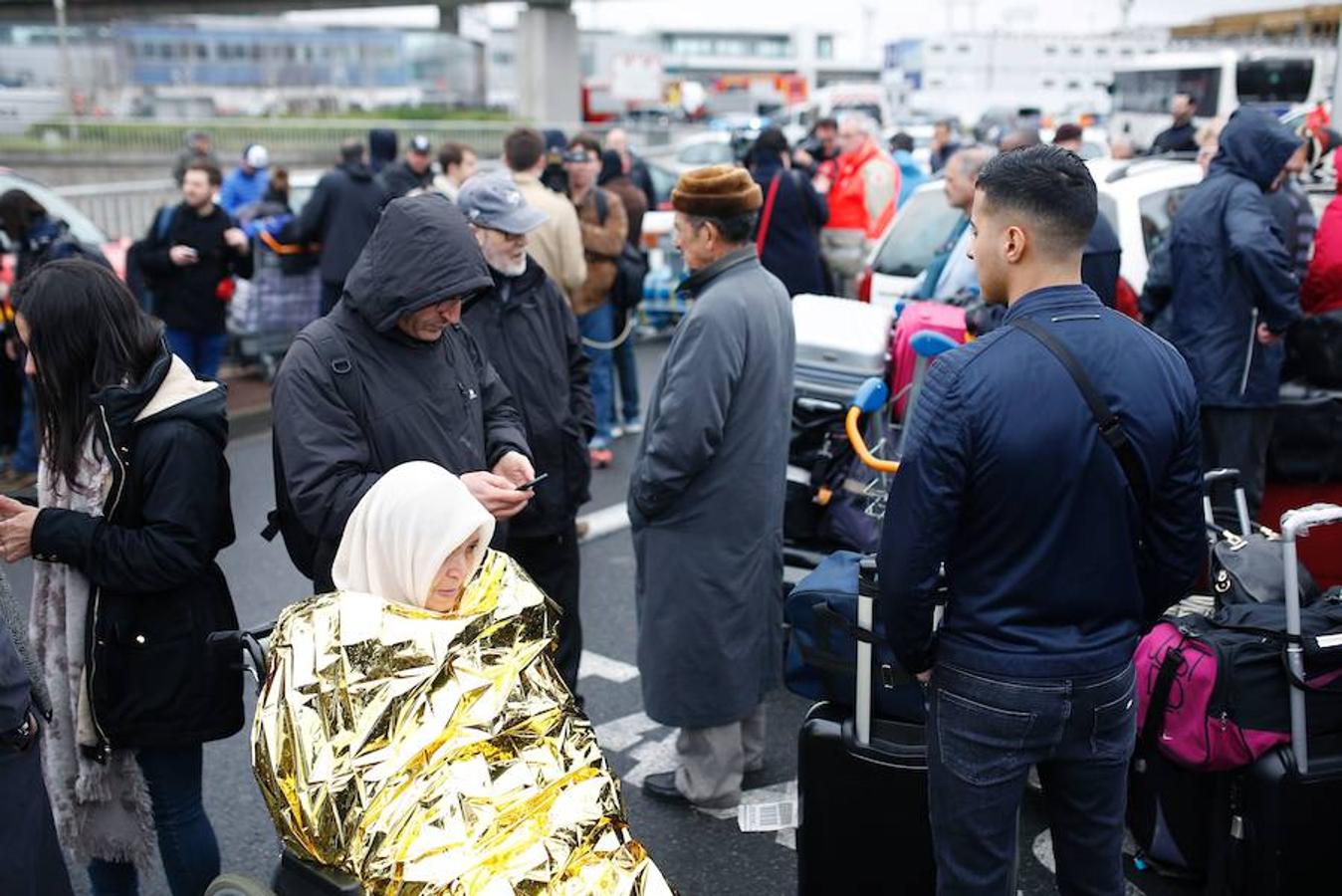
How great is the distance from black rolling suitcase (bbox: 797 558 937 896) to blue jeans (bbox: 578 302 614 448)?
182 inches

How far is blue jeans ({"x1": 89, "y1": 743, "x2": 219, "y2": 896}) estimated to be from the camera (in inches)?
122

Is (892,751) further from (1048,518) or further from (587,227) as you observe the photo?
(587,227)

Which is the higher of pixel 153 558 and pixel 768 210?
pixel 768 210

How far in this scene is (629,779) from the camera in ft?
14.0

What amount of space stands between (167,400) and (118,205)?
11.8m

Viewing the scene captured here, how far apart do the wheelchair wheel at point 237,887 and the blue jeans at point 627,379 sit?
5647 millimetres

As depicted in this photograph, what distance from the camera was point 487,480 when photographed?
320cm

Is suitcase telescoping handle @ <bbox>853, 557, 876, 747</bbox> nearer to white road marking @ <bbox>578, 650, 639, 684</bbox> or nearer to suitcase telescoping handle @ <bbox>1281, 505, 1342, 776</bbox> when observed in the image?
suitcase telescoping handle @ <bbox>1281, 505, 1342, 776</bbox>

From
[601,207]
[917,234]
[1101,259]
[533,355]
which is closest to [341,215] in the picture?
[601,207]

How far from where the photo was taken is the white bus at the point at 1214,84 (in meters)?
23.5

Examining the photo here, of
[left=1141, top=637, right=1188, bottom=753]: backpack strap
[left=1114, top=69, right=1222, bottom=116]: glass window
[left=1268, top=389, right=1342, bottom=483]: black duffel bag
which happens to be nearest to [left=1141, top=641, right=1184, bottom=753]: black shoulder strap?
[left=1141, top=637, right=1188, bottom=753]: backpack strap

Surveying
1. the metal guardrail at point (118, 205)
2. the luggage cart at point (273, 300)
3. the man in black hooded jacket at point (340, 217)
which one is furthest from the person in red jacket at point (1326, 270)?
the metal guardrail at point (118, 205)

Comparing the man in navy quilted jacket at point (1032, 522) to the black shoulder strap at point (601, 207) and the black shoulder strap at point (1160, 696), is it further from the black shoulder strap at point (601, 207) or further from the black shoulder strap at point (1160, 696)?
the black shoulder strap at point (601, 207)

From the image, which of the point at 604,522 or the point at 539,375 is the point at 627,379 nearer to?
the point at 604,522
